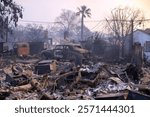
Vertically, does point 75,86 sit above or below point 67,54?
below

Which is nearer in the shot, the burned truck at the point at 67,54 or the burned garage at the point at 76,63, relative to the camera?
the burned garage at the point at 76,63

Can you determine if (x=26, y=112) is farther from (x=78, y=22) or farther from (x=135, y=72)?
(x=78, y=22)

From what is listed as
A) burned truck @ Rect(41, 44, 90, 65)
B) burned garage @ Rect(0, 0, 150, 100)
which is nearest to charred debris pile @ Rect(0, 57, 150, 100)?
burned garage @ Rect(0, 0, 150, 100)

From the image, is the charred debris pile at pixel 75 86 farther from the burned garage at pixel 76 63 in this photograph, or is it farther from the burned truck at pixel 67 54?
the burned truck at pixel 67 54

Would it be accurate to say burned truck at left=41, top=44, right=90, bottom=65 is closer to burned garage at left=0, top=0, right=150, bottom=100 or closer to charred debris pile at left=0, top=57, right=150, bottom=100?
burned garage at left=0, top=0, right=150, bottom=100

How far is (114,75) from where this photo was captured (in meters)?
11.9

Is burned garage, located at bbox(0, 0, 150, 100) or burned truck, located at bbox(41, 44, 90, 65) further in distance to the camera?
burned truck, located at bbox(41, 44, 90, 65)

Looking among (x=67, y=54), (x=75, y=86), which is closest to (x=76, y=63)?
(x=67, y=54)

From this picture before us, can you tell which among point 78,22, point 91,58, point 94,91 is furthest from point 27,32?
point 94,91

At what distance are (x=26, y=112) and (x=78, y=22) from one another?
28392mm

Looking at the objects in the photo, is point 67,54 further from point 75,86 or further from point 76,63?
point 75,86

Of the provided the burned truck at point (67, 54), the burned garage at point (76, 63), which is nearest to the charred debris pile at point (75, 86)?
the burned garage at point (76, 63)

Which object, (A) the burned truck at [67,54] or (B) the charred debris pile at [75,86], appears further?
(A) the burned truck at [67,54]

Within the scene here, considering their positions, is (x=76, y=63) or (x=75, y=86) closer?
(x=75, y=86)
